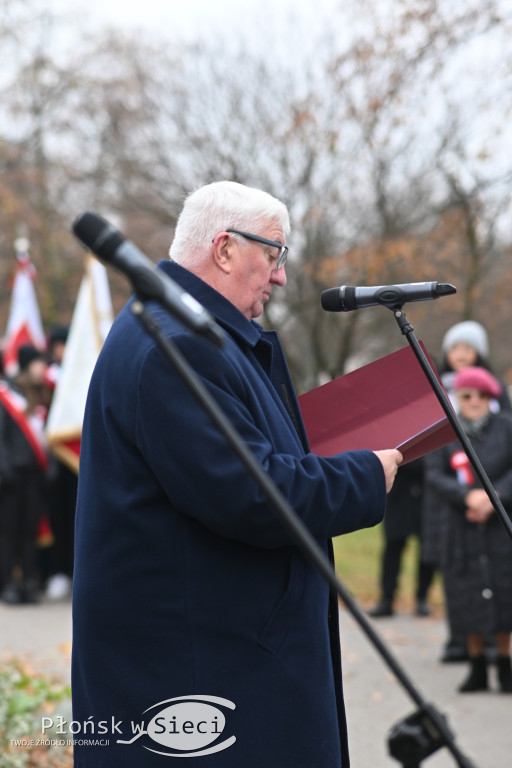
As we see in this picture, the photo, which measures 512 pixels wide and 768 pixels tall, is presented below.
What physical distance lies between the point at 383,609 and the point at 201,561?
6.40 m

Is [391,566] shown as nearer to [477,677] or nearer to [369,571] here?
[477,677]

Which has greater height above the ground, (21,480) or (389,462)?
(21,480)

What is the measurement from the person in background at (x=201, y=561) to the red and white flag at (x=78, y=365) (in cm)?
607

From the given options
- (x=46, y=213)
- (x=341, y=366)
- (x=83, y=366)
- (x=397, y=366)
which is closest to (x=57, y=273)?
(x=46, y=213)

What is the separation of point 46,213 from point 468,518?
56.2 ft

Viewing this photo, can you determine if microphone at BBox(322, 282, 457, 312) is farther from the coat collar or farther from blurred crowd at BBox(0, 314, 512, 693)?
blurred crowd at BBox(0, 314, 512, 693)

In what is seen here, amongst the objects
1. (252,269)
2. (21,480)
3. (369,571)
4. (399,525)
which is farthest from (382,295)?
(369,571)

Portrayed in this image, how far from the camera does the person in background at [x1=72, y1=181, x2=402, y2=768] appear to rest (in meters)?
2.36

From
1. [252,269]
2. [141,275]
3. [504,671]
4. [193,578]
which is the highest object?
[252,269]

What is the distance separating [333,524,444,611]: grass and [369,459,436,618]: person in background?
45 centimetres

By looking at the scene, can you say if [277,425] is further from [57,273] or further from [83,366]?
[57,273]

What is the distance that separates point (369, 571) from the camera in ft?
38.3

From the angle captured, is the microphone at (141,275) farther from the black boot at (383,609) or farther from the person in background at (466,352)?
the black boot at (383,609)

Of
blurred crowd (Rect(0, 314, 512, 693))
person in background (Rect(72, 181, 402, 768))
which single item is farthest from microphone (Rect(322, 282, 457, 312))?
blurred crowd (Rect(0, 314, 512, 693))
